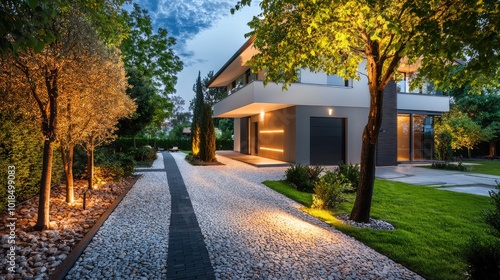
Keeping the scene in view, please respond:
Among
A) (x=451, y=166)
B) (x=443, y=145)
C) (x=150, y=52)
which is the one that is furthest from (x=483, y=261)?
(x=150, y=52)

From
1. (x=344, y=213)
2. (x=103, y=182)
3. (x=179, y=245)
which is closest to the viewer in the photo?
(x=179, y=245)

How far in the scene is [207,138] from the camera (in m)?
17.5

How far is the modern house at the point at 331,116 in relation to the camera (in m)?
15.7

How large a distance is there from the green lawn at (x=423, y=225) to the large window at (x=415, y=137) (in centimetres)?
998

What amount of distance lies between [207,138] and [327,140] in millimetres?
7644

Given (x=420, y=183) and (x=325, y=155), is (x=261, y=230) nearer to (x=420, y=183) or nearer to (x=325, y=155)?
(x=420, y=183)

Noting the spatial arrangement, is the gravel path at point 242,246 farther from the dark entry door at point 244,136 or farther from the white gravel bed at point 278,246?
the dark entry door at point 244,136

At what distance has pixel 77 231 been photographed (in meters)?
5.07

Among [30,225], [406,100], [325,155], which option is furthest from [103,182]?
[406,100]

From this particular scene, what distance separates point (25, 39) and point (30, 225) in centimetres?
427

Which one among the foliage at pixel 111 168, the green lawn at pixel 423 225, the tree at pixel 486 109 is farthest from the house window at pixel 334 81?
the tree at pixel 486 109

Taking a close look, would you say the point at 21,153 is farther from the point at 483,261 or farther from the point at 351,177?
the point at 351,177

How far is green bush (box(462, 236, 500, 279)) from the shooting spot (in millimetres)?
3092

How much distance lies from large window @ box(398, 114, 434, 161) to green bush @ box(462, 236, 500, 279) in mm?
17080
